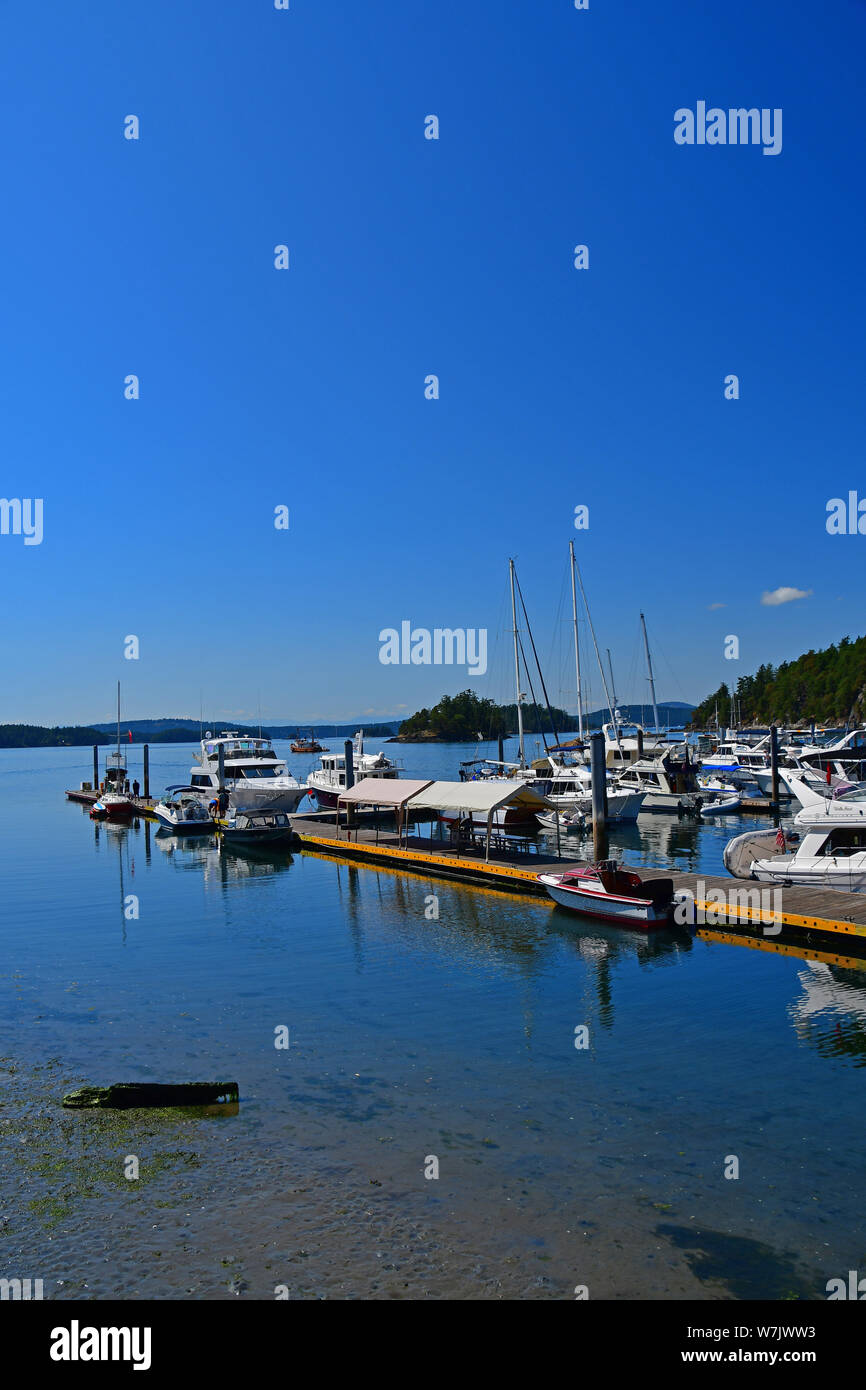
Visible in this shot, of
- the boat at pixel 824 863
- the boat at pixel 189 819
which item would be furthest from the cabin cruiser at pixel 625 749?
the boat at pixel 824 863

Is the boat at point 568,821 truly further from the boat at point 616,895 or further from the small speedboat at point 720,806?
the boat at point 616,895

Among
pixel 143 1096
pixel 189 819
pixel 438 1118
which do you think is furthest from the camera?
pixel 189 819

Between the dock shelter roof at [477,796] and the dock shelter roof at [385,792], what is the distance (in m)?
0.65

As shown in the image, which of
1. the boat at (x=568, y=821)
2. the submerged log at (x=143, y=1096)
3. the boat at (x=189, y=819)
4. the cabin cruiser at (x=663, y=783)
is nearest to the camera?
the submerged log at (x=143, y=1096)

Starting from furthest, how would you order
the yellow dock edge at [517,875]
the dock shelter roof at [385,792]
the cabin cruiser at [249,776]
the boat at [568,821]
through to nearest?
the cabin cruiser at [249,776] → the boat at [568,821] → the dock shelter roof at [385,792] → the yellow dock edge at [517,875]

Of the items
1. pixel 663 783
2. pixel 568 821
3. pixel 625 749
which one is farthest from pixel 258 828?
pixel 625 749

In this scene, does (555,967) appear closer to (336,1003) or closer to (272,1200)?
(336,1003)

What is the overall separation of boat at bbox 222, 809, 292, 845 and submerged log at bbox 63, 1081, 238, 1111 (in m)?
33.8

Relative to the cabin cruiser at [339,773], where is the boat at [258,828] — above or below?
below

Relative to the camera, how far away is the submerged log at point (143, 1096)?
14836mm

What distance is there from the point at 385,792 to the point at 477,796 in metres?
6.72

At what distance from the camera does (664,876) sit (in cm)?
3238

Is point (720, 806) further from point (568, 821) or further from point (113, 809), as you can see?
point (113, 809)
